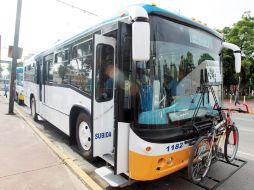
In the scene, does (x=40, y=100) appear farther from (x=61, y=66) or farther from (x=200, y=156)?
(x=200, y=156)

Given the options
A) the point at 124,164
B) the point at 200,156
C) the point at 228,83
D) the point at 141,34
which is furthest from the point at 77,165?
the point at 228,83

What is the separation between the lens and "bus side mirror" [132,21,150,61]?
9.14 ft

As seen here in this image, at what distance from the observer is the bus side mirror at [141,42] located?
2.79m

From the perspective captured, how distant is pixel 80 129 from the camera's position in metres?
4.97

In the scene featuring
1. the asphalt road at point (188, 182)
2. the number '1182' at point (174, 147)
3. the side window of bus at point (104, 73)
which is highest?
the side window of bus at point (104, 73)

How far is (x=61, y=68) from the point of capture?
19.2 ft

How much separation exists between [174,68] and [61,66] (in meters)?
3.40

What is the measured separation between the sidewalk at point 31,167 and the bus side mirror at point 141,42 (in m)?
2.35

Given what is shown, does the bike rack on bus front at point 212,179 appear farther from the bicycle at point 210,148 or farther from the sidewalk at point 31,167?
the sidewalk at point 31,167

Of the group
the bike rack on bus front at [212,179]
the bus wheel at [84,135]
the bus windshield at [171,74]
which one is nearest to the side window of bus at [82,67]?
the bus wheel at [84,135]

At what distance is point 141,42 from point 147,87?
0.69 m

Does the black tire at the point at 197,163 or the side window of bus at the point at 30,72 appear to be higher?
the side window of bus at the point at 30,72

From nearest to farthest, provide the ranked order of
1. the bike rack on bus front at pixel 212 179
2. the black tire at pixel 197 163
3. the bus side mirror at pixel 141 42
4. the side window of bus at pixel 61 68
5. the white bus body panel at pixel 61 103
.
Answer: the bus side mirror at pixel 141 42, the black tire at pixel 197 163, the bike rack on bus front at pixel 212 179, the white bus body panel at pixel 61 103, the side window of bus at pixel 61 68

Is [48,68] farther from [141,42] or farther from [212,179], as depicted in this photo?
[212,179]
